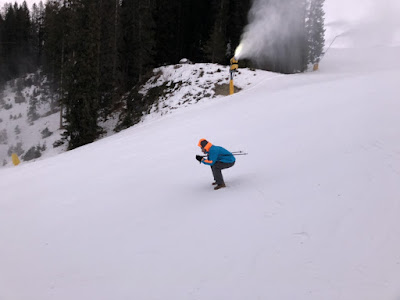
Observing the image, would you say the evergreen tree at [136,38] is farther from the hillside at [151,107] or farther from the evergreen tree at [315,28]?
the evergreen tree at [315,28]

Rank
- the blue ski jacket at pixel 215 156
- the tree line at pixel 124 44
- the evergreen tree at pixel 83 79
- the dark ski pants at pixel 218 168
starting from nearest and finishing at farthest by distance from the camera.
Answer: the blue ski jacket at pixel 215 156 → the dark ski pants at pixel 218 168 → the evergreen tree at pixel 83 79 → the tree line at pixel 124 44

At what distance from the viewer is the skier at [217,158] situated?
6.09 metres

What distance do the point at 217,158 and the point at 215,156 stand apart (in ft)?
0.43

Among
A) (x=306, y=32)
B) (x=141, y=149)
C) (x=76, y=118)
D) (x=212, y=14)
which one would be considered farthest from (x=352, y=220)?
(x=212, y=14)

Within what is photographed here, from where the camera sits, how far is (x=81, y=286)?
4.05m

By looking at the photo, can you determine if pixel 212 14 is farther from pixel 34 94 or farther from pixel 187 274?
pixel 187 274

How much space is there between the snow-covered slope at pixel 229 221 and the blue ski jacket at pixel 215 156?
655 mm

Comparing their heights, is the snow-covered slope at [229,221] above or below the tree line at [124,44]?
below

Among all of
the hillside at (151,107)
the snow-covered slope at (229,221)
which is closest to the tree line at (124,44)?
the hillside at (151,107)

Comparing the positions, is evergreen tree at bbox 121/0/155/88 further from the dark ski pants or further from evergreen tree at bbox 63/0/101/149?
the dark ski pants

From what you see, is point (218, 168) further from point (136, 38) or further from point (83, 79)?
point (136, 38)

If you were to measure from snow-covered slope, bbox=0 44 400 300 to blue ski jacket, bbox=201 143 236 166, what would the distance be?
66 centimetres

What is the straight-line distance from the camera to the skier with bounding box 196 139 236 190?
609 cm

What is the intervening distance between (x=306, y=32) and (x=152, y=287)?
95.5 ft
